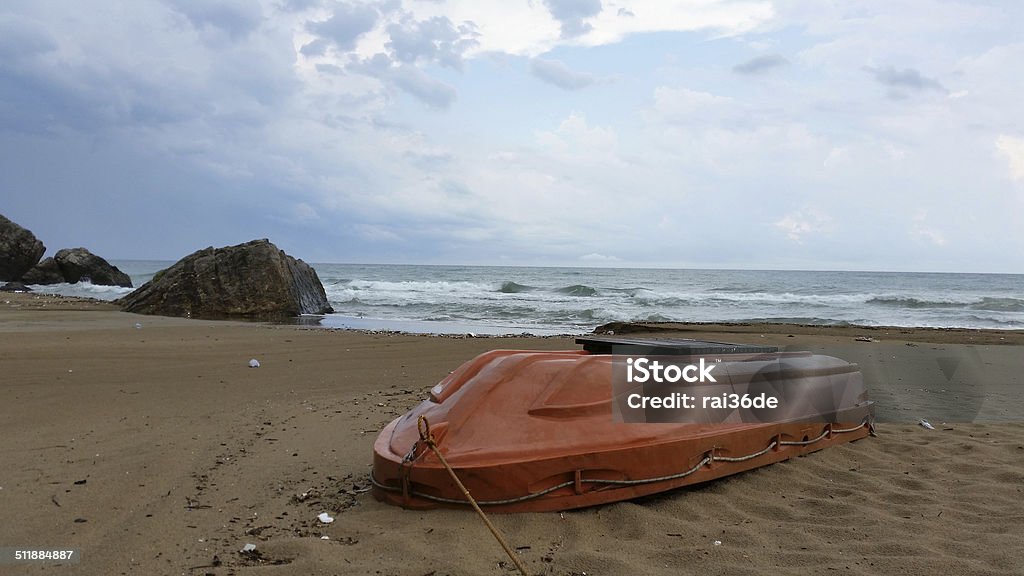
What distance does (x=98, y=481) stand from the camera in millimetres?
3627

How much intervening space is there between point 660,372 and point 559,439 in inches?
32.7

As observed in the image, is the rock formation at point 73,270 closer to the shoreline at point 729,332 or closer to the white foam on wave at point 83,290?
the white foam on wave at point 83,290

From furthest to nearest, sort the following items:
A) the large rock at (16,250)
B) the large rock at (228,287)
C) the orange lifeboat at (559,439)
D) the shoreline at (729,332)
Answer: the large rock at (16,250) < the large rock at (228,287) < the shoreline at (729,332) < the orange lifeboat at (559,439)

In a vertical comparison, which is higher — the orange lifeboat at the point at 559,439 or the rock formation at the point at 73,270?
the rock formation at the point at 73,270

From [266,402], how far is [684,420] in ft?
13.3

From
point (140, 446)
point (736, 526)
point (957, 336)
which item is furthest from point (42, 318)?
point (957, 336)

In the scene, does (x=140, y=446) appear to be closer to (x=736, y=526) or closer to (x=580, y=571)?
(x=580, y=571)

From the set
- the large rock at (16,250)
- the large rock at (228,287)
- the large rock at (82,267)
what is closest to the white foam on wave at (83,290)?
the large rock at (82,267)

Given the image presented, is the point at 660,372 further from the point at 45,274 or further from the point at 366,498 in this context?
the point at 45,274

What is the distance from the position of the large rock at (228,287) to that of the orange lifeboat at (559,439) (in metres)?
14.1

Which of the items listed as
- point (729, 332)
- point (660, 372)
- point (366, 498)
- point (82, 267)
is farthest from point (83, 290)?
point (660, 372)

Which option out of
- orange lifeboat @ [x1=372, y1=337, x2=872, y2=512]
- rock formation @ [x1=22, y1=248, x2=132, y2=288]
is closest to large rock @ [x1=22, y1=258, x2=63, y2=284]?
rock formation @ [x1=22, y1=248, x2=132, y2=288]

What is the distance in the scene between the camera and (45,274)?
2898 cm

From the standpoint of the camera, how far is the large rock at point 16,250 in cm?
2911
